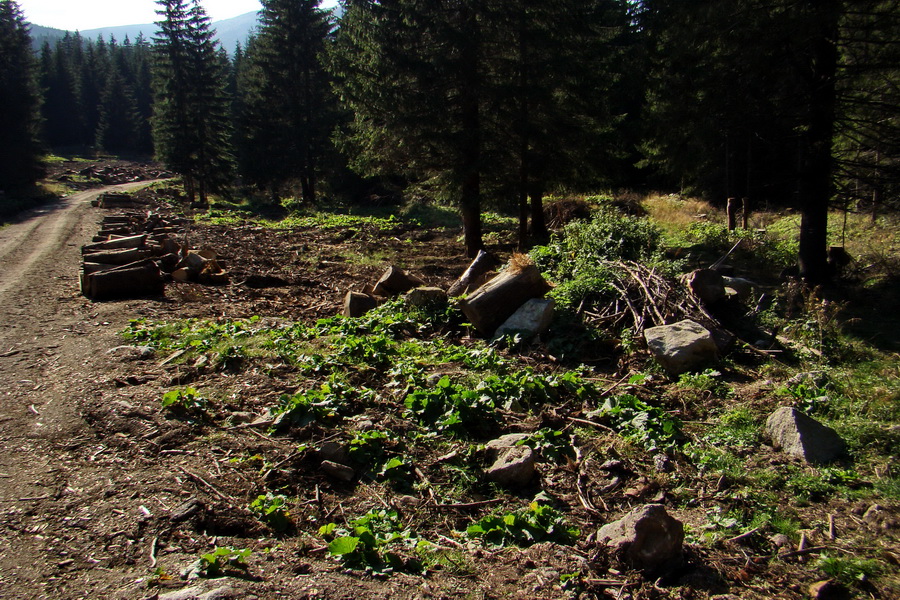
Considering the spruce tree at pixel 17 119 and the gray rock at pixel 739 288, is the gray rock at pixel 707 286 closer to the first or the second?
the gray rock at pixel 739 288

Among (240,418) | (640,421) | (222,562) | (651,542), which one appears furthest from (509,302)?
(222,562)

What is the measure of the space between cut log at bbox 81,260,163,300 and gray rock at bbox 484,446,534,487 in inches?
374

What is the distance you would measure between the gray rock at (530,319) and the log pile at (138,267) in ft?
24.7

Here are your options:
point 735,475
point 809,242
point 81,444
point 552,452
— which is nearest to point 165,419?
point 81,444

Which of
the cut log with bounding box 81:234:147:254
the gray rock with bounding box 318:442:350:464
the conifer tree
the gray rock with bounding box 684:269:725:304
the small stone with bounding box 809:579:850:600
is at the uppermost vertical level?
the conifer tree

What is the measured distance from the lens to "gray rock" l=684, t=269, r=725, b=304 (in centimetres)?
862

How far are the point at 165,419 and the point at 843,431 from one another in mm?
6315

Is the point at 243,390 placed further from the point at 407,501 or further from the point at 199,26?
the point at 199,26

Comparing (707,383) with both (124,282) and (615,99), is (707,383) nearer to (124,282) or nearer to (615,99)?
(124,282)

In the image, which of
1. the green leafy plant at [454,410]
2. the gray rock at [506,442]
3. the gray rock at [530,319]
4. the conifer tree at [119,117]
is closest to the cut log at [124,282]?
the gray rock at [530,319]

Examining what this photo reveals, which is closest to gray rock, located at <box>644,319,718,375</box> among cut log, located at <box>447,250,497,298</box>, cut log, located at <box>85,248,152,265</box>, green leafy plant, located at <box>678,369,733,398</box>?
green leafy plant, located at <box>678,369,733,398</box>

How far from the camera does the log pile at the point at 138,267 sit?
11.5m

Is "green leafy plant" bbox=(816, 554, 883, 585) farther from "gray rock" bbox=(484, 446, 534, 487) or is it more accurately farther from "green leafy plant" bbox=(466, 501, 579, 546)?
"gray rock" bbox=(484, 446, 534, 487)

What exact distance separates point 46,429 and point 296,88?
36124 millimetres
